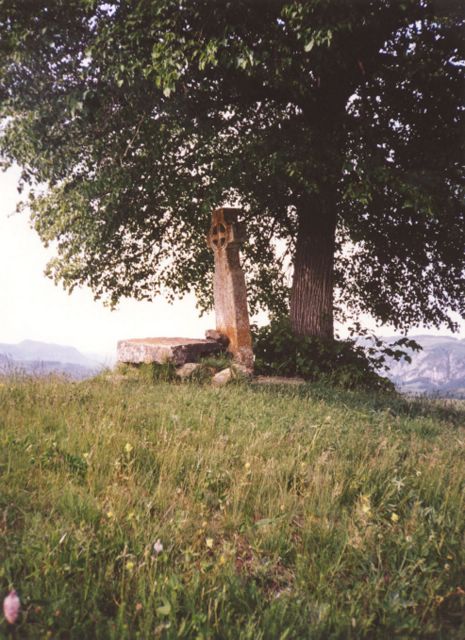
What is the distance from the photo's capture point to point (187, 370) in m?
11.4

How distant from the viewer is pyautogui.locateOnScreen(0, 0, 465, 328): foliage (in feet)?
35.9

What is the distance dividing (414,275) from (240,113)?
787 centimetres

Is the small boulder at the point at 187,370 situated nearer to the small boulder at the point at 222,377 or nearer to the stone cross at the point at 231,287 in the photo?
the small boulder at the point at 222,377

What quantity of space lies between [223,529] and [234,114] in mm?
12332

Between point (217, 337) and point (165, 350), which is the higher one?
point (217, 337)

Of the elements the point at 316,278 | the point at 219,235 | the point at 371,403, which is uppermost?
the point at 219,235

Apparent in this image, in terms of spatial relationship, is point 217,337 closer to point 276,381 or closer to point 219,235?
point 276,381

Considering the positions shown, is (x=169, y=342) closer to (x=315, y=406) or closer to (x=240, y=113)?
(x=315, y=406)

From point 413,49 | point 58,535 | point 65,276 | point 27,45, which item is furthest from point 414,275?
point 58,535

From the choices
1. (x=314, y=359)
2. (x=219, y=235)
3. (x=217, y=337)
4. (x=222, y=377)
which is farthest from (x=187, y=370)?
(x=314, y=359)

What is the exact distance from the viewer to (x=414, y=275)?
57.9 ft

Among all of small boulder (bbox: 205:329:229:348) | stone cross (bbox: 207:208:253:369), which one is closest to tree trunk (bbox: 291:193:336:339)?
stone cross (bbox: 207:208:253:369)

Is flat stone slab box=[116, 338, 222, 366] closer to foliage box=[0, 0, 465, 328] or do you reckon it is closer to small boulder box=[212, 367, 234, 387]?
small boulder box=[212, 367, 234, 387]

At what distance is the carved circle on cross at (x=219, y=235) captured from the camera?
12953 mm
